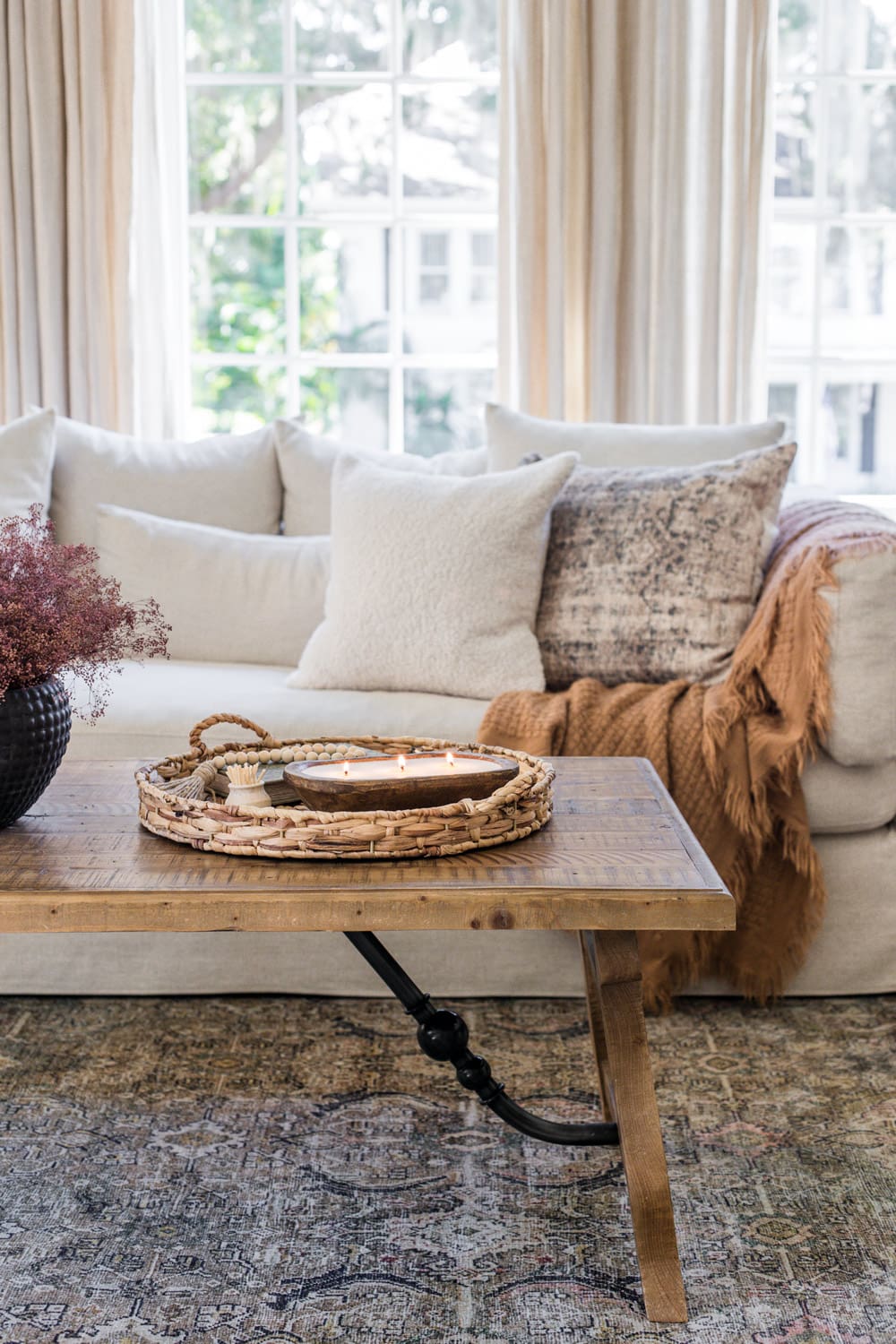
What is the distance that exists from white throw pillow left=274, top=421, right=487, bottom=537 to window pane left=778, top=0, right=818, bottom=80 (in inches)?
66.7

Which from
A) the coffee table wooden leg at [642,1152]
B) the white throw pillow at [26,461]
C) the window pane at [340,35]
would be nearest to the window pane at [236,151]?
the window pane at [340,35]

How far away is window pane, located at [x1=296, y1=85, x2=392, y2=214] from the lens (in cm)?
355

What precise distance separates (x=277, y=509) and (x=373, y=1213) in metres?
1.71

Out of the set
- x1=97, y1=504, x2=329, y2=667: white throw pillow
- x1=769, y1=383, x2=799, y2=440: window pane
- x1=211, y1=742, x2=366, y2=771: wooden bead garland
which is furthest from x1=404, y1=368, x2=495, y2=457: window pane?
x1=211, y1=742, x2=366, y2=771: wooden bead garland

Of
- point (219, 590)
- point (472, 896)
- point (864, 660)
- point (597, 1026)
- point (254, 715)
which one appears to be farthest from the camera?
point (219, 590)

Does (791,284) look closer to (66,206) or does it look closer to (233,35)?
(233,35)

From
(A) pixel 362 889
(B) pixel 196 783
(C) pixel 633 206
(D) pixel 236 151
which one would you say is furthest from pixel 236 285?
(A) pixel 362 889

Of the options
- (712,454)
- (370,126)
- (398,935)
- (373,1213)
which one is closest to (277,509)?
(712,454)

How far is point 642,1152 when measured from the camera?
1.16 metres

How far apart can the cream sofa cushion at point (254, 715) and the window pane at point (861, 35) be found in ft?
8.05

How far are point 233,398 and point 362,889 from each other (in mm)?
2853

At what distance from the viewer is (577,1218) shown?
1.33 metres

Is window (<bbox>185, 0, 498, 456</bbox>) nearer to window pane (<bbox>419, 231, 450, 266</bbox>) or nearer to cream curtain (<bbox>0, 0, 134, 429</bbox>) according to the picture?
window pane (<bbox>419, 231, 450, 266</bbox>)

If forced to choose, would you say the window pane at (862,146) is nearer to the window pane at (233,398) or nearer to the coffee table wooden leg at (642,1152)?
the window pane at (233,398)
